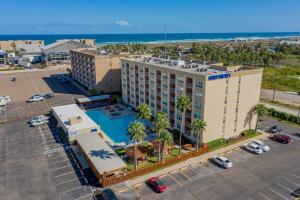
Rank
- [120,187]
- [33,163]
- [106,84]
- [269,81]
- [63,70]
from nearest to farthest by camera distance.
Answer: [120,187], [33,163], [106,84], [269,81], [63,70]

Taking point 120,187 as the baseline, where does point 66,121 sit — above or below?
above

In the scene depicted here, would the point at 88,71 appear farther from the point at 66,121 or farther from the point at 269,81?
the point at 269,81

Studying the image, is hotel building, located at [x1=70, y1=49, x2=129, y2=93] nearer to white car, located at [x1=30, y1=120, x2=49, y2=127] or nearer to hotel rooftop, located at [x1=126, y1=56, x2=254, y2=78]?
hotel rooftop, located at [x1=126, y1=56, x2=254, y2=78]

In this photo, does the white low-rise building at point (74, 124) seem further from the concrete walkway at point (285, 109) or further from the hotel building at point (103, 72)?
the concrete walkway at point (285, 109)

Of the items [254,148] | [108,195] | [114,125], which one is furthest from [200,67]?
[108,195]

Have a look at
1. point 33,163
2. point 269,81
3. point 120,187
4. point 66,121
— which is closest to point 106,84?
point 66,121

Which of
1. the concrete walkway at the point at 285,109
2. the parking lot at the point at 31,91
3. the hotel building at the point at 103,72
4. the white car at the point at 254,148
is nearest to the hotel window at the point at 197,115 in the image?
the white car at the point at 254,148
